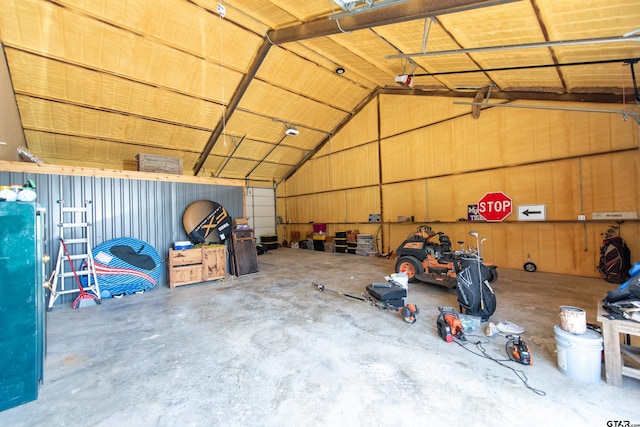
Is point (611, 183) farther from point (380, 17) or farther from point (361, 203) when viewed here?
point (361, 203)

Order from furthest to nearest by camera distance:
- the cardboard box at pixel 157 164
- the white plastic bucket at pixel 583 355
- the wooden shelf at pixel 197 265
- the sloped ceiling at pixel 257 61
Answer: the cardboard box at pixel 157 164
the wooden shelf at pixel 197 265
the sloped ceiling at pixel 257 61
the white plastic bucket at pixel 583 355

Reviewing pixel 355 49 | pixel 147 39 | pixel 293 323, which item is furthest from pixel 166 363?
pixel 355 49

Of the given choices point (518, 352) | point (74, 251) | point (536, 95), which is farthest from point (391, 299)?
point (536, 95)

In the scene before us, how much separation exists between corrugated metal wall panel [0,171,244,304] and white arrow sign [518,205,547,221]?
766cm

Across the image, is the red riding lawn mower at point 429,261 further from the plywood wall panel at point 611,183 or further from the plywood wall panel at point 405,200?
the plywood wall panel at point 405,200

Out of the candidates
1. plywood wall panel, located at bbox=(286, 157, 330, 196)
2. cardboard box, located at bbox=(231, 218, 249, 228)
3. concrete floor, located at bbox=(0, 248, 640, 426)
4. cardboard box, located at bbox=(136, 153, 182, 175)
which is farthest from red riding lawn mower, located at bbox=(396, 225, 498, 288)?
plywood wall panel, located at bbox=(286, 157, 330, 196)

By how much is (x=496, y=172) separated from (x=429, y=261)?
360 cm

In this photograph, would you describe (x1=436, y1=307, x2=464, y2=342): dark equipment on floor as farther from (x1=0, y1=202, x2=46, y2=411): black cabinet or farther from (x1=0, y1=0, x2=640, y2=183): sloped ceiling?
(x1=0, y1=0, x2=640, y2=183): sloped ceiling

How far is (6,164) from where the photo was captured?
13.8ft

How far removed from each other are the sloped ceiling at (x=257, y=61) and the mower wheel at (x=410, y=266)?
12.8 ft

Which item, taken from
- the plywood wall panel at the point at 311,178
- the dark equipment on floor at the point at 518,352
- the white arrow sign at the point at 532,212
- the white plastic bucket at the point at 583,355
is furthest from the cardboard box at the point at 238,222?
the white arrow sign at the point at 532,212

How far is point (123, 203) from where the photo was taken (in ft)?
17.7

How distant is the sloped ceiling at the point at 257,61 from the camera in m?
3.84

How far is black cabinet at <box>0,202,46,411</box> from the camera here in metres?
1.95
